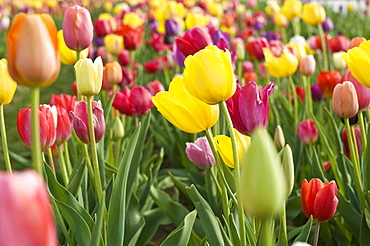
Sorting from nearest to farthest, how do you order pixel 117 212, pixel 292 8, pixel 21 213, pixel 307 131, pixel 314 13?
pixel 21 213
pixel 117 212
pixel 307 131
pixel 314 13
pixel 292 8

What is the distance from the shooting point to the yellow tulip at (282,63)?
1802 millimetres

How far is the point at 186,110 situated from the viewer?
0.90 meters

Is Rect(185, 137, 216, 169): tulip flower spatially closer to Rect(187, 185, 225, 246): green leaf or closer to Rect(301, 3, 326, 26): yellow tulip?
Rect(187, 185, 225, 246): green leaf

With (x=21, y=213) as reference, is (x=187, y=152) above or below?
below

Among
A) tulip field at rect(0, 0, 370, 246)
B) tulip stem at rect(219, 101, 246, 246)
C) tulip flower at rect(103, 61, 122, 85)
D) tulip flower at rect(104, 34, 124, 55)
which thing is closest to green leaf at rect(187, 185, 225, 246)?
tulip field at rect(0, 0, 370, 246)

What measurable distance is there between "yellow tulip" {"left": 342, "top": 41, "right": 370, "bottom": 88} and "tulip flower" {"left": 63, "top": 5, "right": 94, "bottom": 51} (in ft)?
2.06

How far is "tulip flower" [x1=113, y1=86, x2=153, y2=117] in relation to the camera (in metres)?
1.75

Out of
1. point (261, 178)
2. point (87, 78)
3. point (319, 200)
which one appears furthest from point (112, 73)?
point (261, 178)

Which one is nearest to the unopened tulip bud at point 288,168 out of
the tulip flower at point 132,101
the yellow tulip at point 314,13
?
the tulip flower at point 132,101

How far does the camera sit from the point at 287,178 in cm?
78

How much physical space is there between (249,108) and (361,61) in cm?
30

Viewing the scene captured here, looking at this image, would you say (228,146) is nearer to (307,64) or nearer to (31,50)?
(31,50)

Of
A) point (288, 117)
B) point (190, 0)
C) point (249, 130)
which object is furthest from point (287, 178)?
point (190, 0)

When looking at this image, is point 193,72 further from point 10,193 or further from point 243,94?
point 10,193
